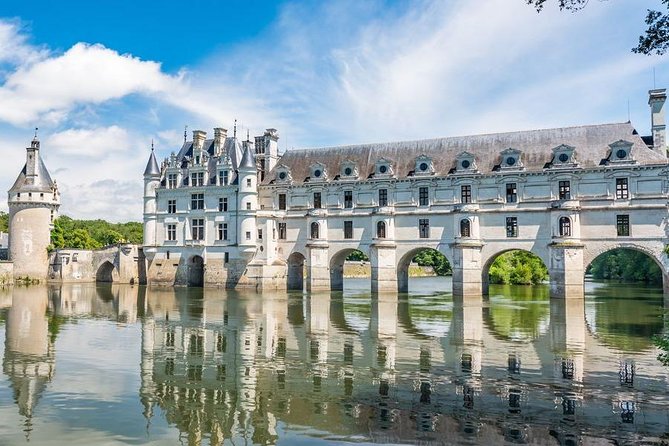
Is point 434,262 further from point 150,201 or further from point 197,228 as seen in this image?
point 150,201

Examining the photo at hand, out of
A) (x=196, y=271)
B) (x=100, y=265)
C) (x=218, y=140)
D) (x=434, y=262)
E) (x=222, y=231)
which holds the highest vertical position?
(x=218, y=140)

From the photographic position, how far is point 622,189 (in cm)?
4069

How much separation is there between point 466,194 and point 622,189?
10491 mm

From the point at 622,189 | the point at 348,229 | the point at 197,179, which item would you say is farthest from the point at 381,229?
the point at 197,179

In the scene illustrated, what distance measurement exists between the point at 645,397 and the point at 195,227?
149 ft

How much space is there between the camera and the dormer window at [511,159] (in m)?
43.2

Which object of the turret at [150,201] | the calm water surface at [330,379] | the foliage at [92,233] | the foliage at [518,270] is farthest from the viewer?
the foliage at [92,233]

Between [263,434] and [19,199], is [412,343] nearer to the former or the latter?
[263,434]

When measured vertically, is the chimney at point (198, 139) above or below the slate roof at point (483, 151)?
above

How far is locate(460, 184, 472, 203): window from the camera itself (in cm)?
4481

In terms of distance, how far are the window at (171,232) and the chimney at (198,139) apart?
7.46 m

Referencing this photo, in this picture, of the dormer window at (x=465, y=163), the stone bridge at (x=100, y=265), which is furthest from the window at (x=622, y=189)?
the stone bridge at (x=100, y=265)

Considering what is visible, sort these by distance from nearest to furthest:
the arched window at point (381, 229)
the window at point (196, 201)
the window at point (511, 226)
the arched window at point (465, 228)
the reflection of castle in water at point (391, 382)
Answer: the reflection of castle in water at point (391, 382)
the window at point (511, 226)
the arched window at point (465, 228)
the arched window at point (381, 229)
the window at point (196, 201)

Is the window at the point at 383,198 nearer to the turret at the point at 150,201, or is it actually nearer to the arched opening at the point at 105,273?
the turret at the point at 150,201
